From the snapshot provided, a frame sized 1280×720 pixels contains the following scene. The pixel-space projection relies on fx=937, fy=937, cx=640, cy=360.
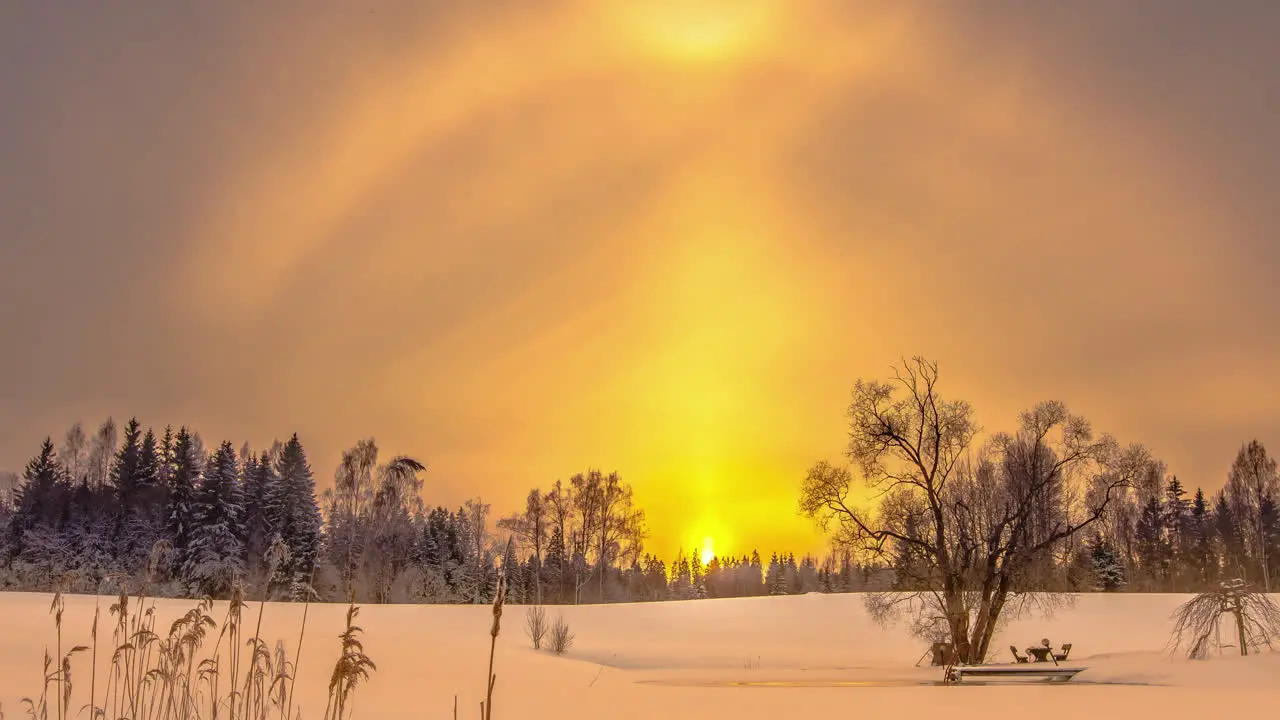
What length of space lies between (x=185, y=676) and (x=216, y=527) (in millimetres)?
52693

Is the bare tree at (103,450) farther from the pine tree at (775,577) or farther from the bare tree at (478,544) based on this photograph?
the pine tree at (775,577)

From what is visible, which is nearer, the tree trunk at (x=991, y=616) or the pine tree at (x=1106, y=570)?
the tree trunk at (x=991, y=616)

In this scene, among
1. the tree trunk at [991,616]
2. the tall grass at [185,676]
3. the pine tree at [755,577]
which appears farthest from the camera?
the pine tree at [755,577]

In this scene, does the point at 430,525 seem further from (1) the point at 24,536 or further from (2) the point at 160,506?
(1) the point at 24,536

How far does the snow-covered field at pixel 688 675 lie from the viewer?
607 inches

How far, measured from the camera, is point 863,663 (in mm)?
34250

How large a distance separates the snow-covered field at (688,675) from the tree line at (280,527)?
20.4 metres

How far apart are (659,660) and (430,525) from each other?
49762 millimetres

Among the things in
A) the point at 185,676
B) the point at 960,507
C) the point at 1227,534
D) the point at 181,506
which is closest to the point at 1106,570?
the point at 1227,534

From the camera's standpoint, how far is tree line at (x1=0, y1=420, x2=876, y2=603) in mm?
57094

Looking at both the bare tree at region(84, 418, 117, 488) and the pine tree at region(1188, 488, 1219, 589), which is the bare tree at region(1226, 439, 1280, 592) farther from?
the bare tree at region(84, 418, 117, 488)

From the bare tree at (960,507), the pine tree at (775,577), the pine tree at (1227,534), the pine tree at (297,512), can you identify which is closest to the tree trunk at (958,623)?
the bare tree at (960,507)

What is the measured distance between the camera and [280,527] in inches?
2169

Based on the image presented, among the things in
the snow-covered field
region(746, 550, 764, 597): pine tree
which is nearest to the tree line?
the snow-covered field
